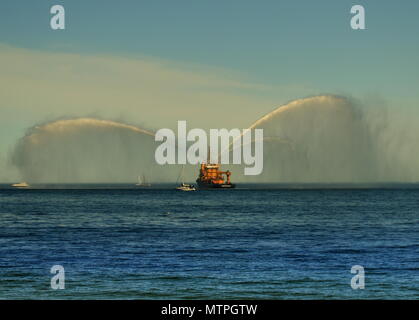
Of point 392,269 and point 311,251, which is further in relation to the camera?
point 311,251

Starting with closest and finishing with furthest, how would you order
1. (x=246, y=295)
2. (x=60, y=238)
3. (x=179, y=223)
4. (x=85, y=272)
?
(x=246, y=295), (x=85, y=272), (x=60, y=238), (x=179, y=223)

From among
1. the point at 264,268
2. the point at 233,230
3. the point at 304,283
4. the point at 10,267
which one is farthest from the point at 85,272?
the point at 233,230

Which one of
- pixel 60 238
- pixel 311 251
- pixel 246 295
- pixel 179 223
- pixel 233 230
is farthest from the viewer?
pixel 179 223

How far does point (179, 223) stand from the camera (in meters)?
74.3

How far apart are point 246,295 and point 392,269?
1223cm

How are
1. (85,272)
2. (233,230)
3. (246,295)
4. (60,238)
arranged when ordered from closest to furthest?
(246,295), (85,272), (60,238), (233,230)

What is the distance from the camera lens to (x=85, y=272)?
34.3 meters
